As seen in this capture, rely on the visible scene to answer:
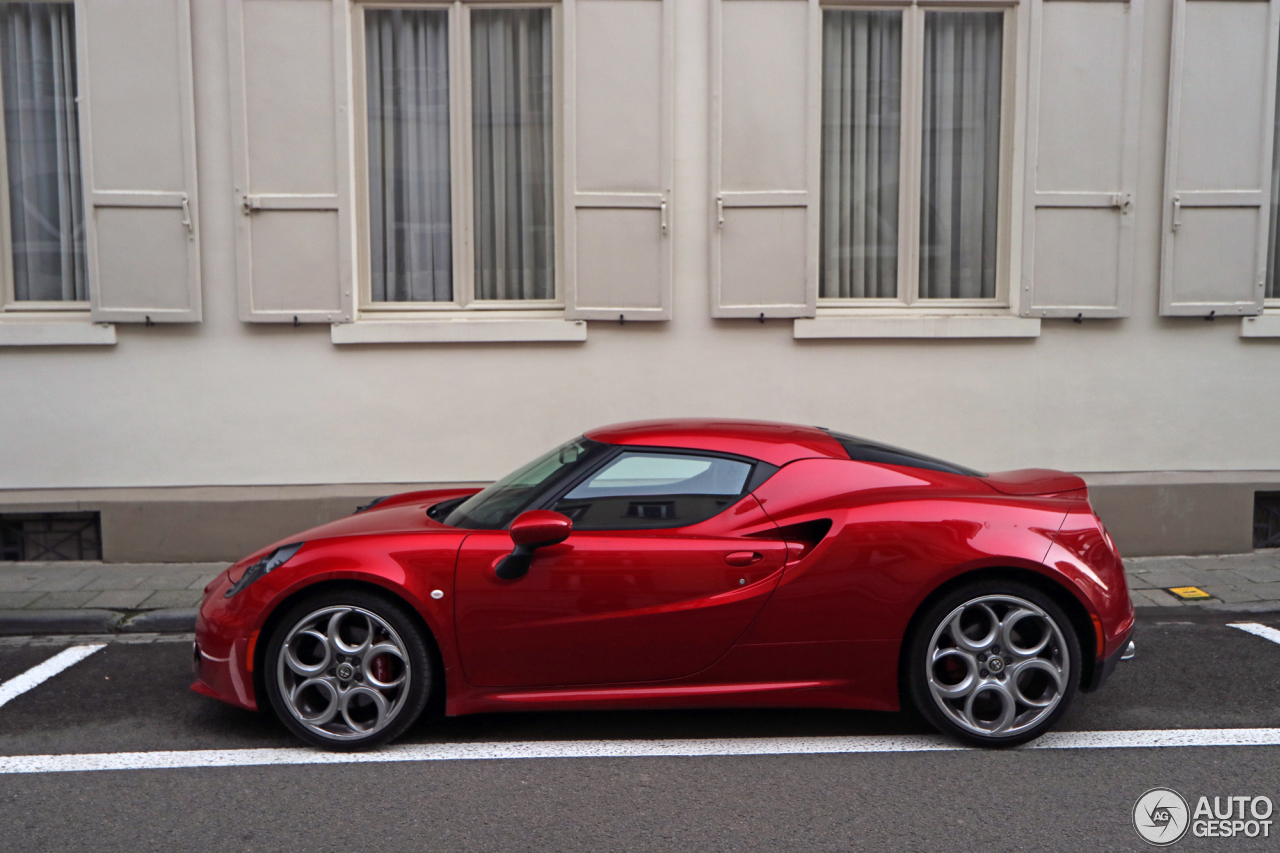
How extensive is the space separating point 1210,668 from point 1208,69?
451cm

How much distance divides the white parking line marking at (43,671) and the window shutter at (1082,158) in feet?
21.1

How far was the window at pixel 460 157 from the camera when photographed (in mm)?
7586

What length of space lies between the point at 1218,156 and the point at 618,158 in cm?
428

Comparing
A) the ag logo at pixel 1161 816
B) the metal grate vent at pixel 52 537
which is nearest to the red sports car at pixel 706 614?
the ag logo at pixel 1161 816

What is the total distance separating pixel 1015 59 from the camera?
7.50 meters

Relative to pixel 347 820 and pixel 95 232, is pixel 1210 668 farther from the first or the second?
pixel 95 232

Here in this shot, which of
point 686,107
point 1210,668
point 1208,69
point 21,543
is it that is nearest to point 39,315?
point 21,543

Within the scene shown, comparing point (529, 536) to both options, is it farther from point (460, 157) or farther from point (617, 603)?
point (460, 157)

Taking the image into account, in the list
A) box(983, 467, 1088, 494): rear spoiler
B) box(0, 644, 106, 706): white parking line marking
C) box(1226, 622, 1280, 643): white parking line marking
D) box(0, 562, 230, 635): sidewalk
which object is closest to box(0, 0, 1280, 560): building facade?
box(0, 562, 230, 635): sidewalk

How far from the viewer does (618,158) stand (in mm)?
7277

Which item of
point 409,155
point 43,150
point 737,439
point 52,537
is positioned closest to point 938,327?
point 737,439

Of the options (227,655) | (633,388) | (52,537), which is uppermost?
(633,388)

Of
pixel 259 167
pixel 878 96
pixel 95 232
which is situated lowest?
pixel 95 232

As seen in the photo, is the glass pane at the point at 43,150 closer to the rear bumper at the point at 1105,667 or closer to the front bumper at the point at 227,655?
the front bumper at the point at 227,655
